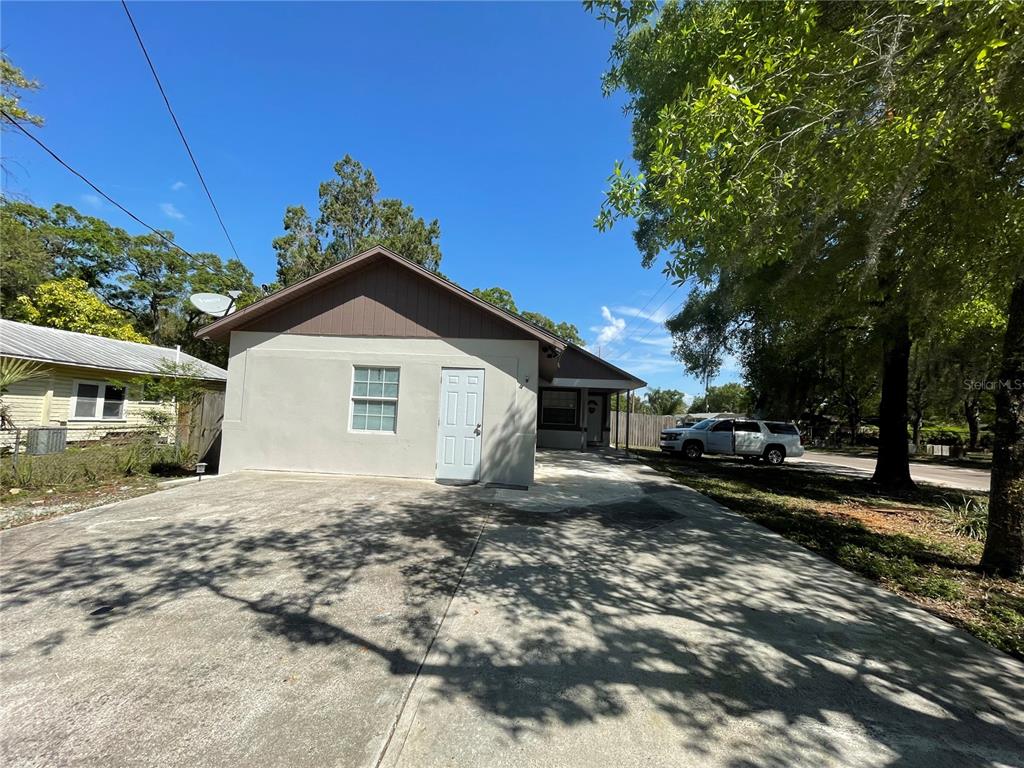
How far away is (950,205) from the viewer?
5.35 meters

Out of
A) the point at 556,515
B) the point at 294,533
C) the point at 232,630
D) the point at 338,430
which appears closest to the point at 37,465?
the point at 338,430

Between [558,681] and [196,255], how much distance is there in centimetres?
3842

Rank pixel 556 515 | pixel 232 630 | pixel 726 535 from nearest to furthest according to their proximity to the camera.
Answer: pixel 232 630, pixel 726 535, pixel 556 515

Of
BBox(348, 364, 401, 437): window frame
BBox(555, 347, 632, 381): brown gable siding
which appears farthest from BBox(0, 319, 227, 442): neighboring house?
BBox(555, 347, 632, 381): brown gable siding

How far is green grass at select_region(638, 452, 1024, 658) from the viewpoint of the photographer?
13.5ft

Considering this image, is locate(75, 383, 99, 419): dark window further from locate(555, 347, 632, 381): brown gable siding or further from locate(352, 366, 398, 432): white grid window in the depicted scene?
locate(555, 347, 632, 381): brown gable siding

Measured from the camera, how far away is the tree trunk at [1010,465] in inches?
186

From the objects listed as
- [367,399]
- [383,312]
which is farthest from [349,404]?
[383,312]

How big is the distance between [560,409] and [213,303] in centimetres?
1285

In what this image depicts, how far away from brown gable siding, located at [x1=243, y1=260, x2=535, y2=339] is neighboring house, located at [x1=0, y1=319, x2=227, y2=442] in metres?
→ 6.02

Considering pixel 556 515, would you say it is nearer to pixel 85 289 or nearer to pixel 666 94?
pixel 666 94

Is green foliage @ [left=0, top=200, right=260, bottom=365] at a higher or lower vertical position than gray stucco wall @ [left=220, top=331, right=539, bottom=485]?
higher

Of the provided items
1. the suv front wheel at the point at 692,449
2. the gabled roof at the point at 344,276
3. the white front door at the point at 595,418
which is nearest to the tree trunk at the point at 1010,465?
the gabled roof at the point at 344,276

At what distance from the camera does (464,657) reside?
9.88 ft
